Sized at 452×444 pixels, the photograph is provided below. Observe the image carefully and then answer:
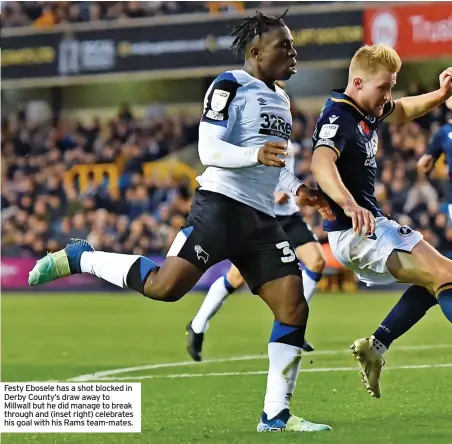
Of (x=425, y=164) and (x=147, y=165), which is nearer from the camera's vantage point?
(x=425, y=164)

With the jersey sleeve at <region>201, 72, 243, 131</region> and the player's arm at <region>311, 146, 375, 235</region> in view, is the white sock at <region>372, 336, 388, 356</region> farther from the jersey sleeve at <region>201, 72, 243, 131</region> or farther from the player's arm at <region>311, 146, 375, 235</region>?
the jersey sleeve at <region>201, 72, 243, 131</region>

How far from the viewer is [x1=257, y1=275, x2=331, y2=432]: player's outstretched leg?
19.4ft

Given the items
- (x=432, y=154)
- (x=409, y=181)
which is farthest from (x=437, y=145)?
(x=409, y=181)

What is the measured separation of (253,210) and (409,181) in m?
14.5

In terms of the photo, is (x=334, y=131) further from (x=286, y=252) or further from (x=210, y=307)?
(x=210, y=307)

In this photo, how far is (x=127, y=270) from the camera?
254 inches

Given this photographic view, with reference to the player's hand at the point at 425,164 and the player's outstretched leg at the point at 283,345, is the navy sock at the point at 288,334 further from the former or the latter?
the player's hand at the point at 425,164

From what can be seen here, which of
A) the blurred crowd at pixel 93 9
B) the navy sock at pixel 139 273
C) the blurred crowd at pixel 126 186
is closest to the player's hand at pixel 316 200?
the navy sock at pixel 139 273

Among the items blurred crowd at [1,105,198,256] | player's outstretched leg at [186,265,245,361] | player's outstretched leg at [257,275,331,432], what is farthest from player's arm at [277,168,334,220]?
blurred crowd at [1,105,198,256]

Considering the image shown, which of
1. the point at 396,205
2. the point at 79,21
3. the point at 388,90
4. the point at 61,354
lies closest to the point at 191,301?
the point at 396,205

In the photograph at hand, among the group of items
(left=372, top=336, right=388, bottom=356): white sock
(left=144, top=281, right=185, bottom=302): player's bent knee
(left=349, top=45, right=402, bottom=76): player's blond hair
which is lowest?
(left=372, top=336, right=388, bottom=356): white sock

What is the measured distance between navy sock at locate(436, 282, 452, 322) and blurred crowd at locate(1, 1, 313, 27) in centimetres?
1685

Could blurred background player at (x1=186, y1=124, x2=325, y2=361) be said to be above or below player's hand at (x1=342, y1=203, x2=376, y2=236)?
below

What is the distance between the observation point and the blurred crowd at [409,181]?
754 inches
